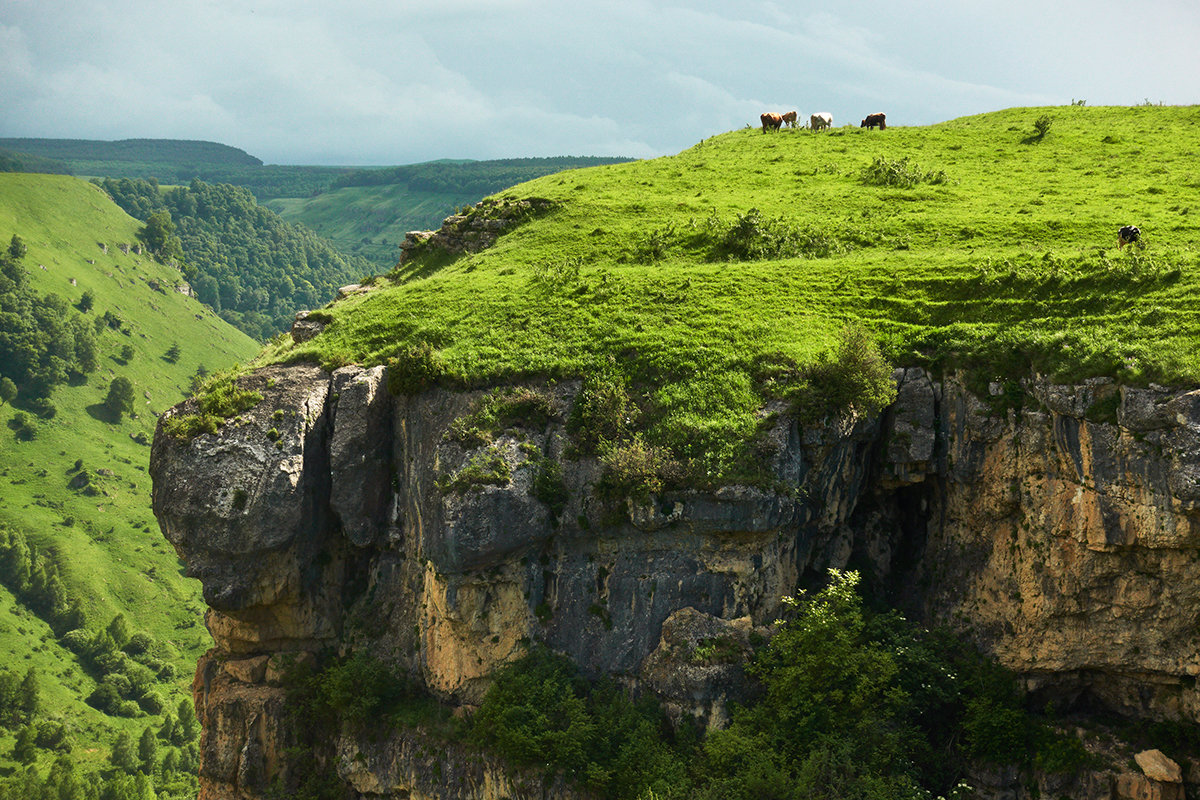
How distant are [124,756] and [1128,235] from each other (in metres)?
123

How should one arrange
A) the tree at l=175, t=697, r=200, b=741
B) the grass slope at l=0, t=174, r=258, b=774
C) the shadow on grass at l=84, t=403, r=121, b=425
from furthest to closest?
the shadow on grass at l=84, t=403, r=121, b=425 → the tree at l=175, t=697, r=200, b=741 → the grass slope at l=0, t=174, r=258, b=774

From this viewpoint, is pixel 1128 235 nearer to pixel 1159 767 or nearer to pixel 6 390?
pixel 1159 767

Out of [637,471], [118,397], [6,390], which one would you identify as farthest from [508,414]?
[118,397]

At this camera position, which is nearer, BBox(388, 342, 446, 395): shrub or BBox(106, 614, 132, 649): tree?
BBox(388, 342, 446, 395): shrub

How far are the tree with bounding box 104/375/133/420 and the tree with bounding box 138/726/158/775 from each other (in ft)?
265

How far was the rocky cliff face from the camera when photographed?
25.7 metres

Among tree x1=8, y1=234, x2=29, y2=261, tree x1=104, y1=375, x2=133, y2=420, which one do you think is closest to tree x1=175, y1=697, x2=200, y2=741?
tree x1=104, y1=375, x2=133, y2=420

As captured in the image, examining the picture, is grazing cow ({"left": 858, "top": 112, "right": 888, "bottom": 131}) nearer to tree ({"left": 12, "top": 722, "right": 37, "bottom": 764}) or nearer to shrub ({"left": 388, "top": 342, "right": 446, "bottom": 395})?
shrub ({"left": 388, "top": 342, "right": 446, "bottom": 395})

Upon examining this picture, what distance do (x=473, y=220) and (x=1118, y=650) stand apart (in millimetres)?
35728

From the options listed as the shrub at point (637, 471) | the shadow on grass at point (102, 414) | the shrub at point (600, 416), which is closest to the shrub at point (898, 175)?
the shrub at point (600, 416)

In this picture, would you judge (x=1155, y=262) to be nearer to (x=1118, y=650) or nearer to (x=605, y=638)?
(x=1118, y=650)

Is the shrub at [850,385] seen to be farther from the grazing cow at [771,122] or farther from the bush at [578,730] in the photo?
the grazing cow at [771,122]

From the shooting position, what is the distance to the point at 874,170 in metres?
49.5

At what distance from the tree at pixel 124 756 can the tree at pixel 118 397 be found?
8119 centimetres
